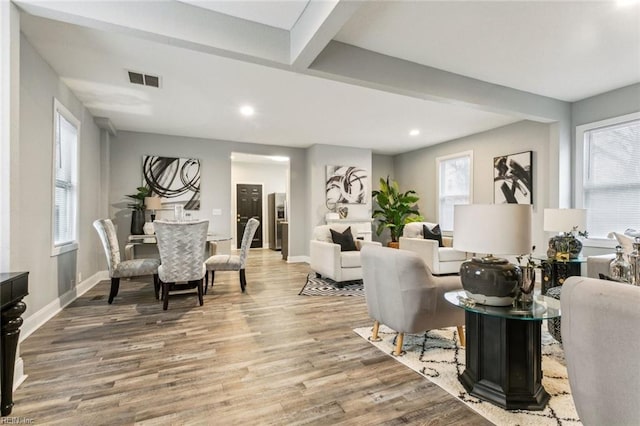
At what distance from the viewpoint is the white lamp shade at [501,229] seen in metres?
1.62

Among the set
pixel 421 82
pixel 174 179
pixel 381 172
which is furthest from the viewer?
pixel 381 172

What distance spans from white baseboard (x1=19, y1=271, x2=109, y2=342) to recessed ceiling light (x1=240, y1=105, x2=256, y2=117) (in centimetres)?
316

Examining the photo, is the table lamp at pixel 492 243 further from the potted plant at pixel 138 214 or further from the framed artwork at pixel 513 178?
the potted plant at pixel 138 214

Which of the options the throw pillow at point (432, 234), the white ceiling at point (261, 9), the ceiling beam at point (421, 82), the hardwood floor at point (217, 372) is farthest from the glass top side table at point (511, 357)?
the throw pillow at point (432, 234)

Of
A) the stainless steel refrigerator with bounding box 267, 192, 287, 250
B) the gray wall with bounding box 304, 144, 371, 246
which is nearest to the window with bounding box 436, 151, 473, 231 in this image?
the gray wall with bounding box 304, 144, 371, 246

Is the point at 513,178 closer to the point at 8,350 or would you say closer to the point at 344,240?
the point at 344,240

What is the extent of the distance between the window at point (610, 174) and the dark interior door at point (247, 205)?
Result: 24.5 ft

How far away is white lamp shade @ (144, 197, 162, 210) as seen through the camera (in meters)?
5.30

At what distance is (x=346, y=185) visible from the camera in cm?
687

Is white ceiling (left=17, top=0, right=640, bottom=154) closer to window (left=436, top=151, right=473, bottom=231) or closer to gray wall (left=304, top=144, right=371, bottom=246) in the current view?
window (left=436, top=151, right=473, bottom=231)

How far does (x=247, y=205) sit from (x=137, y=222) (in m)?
4.04

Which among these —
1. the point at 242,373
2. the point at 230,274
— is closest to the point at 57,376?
the point at 242,373

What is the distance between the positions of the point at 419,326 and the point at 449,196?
4781 millimetres

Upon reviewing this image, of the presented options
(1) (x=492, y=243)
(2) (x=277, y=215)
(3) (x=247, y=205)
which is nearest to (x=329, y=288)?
(1) (x=492, y=243)
